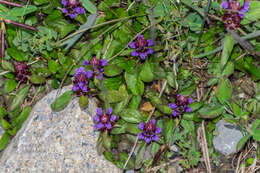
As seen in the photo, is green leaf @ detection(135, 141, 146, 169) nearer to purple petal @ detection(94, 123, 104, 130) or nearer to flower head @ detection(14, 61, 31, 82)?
purple petal @ detection(94, 123, 104, 130)

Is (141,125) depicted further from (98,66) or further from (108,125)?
(98,66)

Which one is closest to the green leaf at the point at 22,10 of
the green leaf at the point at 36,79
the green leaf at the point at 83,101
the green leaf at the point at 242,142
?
the green leaf at the point at 36,79

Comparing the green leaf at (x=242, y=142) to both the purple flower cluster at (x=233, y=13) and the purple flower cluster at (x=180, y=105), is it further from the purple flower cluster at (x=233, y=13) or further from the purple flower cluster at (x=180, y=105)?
the purple flower cluster at (x=233, y=13)

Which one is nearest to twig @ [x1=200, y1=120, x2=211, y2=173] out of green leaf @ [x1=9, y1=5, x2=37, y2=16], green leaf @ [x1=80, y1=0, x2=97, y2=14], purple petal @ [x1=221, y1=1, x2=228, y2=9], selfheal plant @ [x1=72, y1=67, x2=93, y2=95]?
purple petal @ [x1=221, y1=1, x2=228, y2=9]

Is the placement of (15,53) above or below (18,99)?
above

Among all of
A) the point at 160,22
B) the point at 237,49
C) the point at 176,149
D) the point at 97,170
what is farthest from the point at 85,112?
the point at 237,49

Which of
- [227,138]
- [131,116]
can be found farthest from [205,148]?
[131,116]
